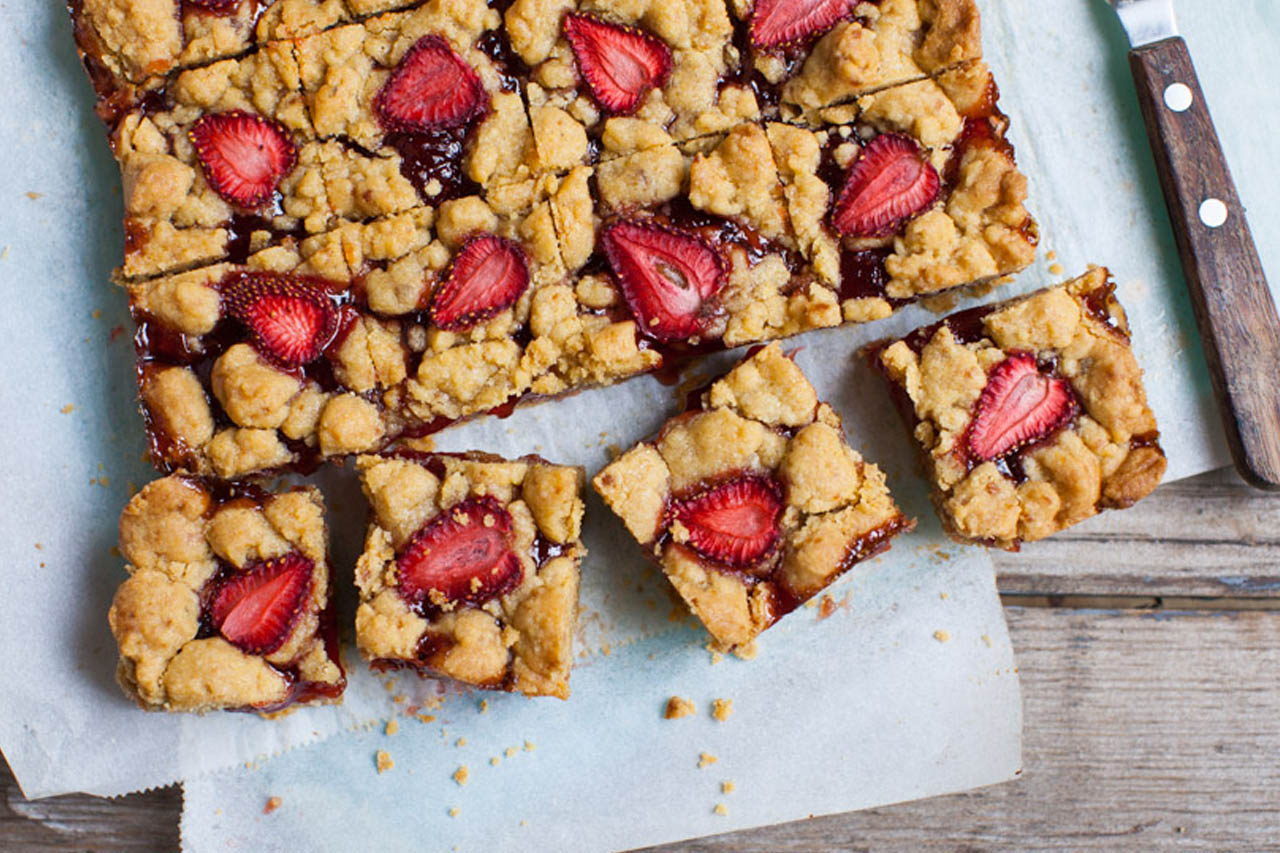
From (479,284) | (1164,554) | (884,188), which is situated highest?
(479,284)

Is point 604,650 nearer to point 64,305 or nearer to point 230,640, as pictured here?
point 230,640

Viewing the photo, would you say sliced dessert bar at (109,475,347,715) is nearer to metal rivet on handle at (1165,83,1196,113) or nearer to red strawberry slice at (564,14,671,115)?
red strawberry slice at (564,14,671,115)

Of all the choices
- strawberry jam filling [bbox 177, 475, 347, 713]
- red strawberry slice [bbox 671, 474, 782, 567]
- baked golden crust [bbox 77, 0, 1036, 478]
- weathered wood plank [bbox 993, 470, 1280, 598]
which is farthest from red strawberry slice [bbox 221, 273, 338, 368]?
weathered wood plank [bbox 993, 470, 1280, 598]

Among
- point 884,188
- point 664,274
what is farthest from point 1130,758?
point 664,274

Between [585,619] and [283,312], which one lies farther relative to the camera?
[585,619]

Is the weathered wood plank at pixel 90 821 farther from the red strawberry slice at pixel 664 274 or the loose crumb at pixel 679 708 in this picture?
the red strawberry slice at pixel 664 274

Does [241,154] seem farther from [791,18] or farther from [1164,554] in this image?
[1164,554]
